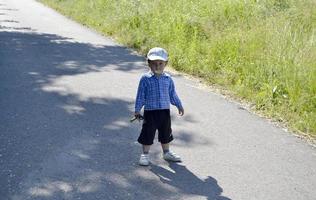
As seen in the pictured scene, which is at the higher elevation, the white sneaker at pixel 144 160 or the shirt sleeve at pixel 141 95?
the shirt sleeve at pixel 141 95

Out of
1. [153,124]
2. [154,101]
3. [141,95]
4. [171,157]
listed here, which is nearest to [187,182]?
[171,157]

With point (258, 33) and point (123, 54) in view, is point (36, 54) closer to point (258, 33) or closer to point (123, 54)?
point (123, 54)

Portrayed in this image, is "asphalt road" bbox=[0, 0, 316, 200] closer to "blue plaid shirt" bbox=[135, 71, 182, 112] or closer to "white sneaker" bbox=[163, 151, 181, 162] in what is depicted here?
"white sneaker" bbox=[163, 151, 181, 162]

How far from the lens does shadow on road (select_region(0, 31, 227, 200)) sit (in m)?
4.14

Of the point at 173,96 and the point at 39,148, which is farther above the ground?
the point at 173,96

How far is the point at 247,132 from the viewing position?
5781mm

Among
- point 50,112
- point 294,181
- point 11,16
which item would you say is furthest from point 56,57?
point 11,16

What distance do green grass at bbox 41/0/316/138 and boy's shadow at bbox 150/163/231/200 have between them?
2.10 m

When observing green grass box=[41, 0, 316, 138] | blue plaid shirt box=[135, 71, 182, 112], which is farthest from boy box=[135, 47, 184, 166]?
green grass box=[41, 0, 316, 138]

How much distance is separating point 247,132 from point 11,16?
16.3 m

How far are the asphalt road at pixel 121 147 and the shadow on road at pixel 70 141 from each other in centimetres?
1

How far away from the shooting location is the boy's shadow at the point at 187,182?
13.5 feet

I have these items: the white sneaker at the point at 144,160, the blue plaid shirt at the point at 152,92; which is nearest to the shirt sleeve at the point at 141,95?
the blue plaid shirt at the point at 152,92

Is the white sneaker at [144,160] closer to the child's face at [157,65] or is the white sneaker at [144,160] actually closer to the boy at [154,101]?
the boy at [154,101]
